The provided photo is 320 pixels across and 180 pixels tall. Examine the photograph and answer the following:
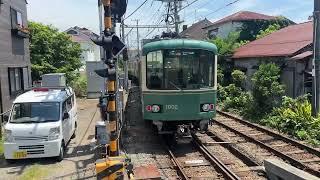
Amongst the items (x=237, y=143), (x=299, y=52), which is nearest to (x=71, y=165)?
(x=237, y=143)

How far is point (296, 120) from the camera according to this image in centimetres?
1441

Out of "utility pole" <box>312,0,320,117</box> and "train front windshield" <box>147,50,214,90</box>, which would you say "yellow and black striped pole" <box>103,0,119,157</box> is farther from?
"utility pole" <box>312,0,320,117</box>

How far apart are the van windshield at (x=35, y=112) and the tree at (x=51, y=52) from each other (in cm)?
1722

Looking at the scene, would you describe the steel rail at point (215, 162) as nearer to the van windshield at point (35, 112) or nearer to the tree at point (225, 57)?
the van windshield at point (35, 112)

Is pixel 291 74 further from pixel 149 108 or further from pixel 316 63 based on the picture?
pixel 149 108

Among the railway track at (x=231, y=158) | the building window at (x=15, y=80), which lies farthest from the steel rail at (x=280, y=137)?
the building window at (x=15, y=80)

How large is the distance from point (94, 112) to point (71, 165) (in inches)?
431

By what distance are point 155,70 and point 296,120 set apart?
5.74 metres

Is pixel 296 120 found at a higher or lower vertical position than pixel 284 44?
lower

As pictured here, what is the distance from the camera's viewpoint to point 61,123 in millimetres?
11586

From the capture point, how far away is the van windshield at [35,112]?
1162 centimetres

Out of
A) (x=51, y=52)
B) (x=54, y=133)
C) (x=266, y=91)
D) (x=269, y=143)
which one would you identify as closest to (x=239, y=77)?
(x=266, y=91)

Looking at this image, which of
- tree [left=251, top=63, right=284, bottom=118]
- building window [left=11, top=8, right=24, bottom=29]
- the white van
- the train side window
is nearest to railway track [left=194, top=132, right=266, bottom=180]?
the train side window

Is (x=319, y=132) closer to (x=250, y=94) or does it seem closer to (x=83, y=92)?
(x=250, y=94)
